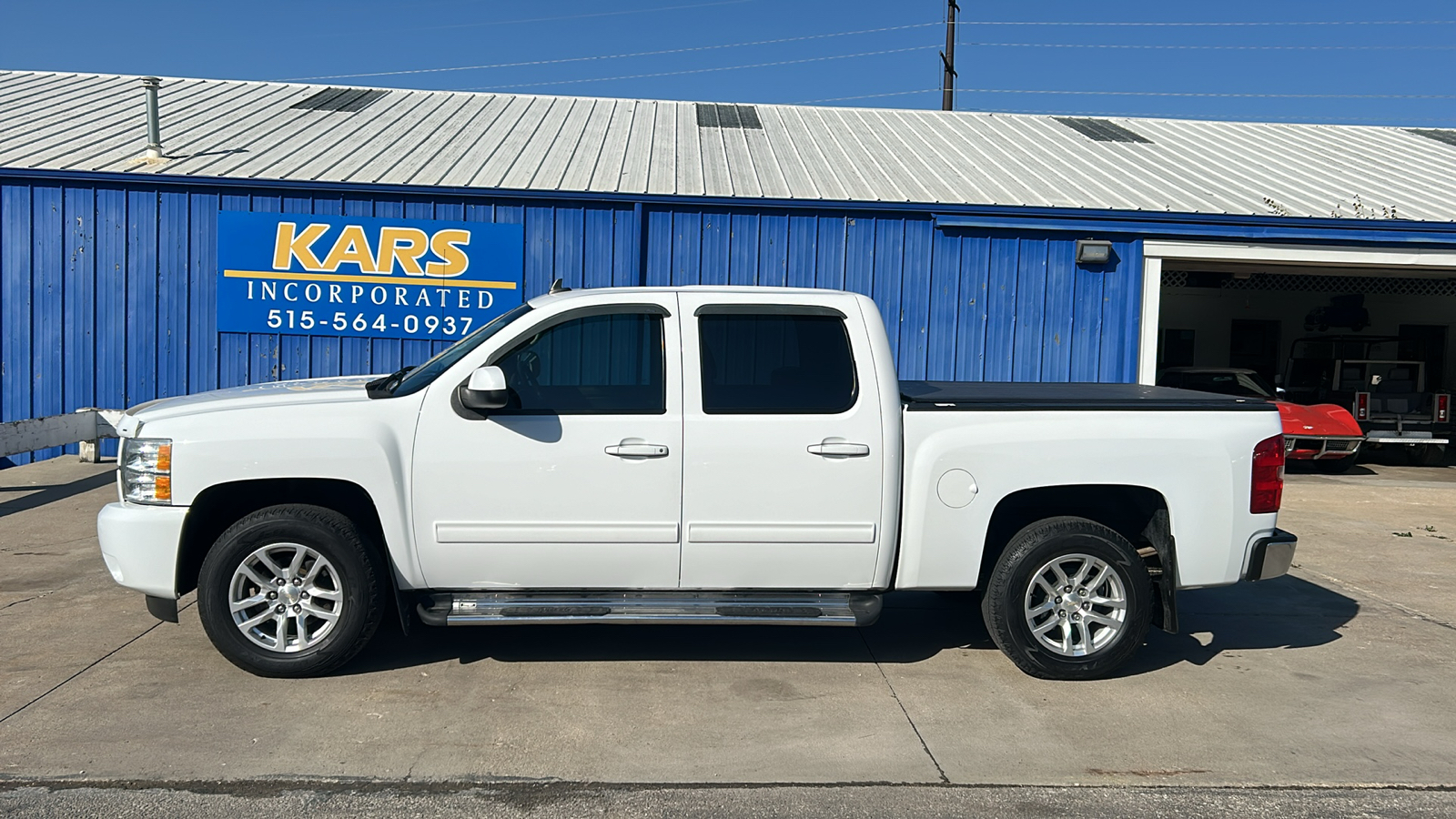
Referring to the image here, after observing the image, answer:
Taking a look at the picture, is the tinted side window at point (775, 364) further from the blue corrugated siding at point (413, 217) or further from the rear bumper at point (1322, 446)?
the rear bumper at point (1322, 446)

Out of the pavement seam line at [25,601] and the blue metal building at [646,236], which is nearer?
the pavement seam line at [25,601]

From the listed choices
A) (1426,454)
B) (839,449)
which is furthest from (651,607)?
(1426,454)

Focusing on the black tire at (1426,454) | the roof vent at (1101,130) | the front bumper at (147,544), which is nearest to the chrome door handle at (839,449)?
the front bumper at (147,544)

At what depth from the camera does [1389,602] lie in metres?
7.02

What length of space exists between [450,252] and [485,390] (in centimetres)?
745

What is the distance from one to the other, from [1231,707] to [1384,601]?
2.93 meters

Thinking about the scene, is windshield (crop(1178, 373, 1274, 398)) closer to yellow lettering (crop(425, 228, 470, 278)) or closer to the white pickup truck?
yellow lettering (crop(425, 228, 470, 278))

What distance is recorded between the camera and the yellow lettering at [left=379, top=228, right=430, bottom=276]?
1161 cm

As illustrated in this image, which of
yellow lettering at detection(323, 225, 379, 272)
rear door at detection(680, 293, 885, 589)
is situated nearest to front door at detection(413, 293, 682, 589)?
rear door at detection(680, 293, 885, 589)

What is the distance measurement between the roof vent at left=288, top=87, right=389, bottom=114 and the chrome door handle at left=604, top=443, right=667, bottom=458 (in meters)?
12.8

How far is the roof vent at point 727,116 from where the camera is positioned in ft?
53.7

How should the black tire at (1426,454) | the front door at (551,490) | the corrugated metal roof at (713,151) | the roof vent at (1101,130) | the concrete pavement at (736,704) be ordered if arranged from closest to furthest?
1. the concrete pavement at (736,704)
2. the front door at (551,490)
3. the corrugated metal roof at (713,151)
4. the black tire at (1426,454)
5. the roof vent at (1101,130)

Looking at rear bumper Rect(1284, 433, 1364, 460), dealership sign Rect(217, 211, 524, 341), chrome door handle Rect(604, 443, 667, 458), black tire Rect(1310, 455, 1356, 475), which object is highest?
dealership sign Rect(217, 211, 524, 341)

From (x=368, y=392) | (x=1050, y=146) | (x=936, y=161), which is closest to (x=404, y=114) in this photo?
(x=936, y=161)
